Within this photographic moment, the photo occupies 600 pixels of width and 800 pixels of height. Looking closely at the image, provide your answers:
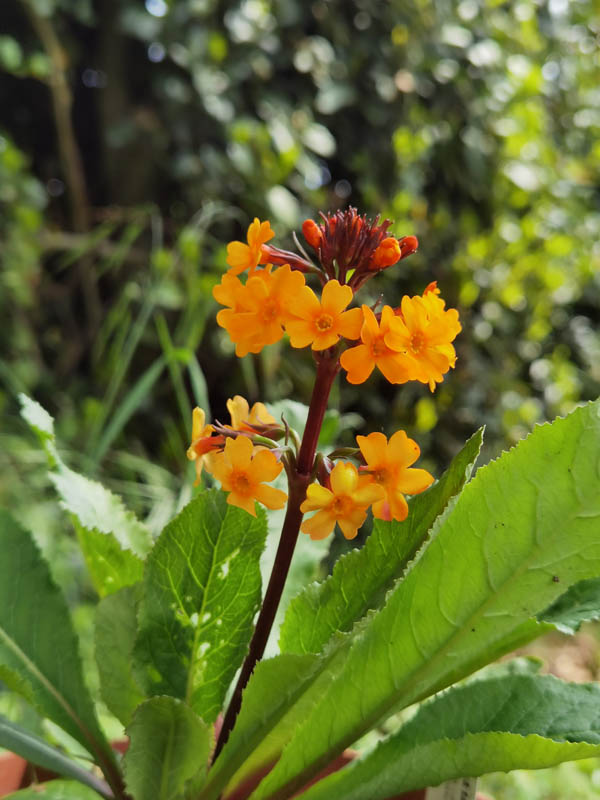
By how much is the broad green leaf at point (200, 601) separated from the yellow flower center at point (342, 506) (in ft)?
0.34

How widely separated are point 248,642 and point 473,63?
5.37 feet

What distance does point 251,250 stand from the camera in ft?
1.77

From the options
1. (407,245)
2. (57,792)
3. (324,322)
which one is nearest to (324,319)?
(324,322)

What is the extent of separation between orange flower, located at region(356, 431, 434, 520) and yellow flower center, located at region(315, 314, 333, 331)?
0.26 ft

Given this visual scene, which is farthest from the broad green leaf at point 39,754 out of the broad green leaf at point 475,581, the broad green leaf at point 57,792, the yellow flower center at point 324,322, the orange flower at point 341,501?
the yellow flower center at point 324,322

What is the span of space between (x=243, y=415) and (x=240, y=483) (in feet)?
0.34

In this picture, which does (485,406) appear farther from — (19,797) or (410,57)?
(19,797)

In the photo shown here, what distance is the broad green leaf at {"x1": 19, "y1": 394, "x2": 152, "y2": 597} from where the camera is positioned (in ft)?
1.99

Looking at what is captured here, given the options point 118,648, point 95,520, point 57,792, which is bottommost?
point 57,792

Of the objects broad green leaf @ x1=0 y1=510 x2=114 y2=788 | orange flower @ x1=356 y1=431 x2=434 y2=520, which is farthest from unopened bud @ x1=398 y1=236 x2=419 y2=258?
broad green leaf @ x1=0 y1=510 x2=114 y2=788

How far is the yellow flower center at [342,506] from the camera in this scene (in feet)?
1.58

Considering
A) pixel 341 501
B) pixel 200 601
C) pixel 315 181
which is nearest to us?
pixel 341 501

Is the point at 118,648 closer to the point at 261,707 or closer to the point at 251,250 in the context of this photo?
the point at 261,707

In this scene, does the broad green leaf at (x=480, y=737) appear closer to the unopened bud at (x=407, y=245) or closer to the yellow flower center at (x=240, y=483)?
the yellow flower center at (x=240, y=483)
